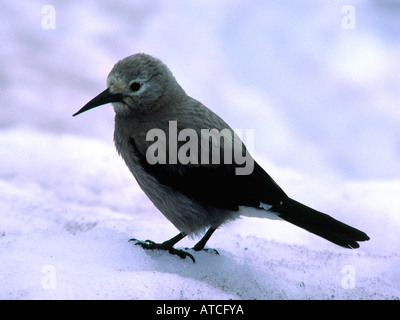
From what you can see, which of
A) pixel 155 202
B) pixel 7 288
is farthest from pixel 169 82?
pixel 7 288

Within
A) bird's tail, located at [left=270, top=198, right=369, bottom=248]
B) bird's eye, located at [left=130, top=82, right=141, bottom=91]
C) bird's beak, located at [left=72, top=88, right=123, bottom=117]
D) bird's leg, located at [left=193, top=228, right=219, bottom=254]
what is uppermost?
bird's eye, located at [left=130, top=82, right=141, bottom=91]

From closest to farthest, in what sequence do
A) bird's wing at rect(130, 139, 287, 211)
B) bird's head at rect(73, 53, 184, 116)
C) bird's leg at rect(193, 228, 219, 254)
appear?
bird's wing at rect(130, 139, 287, 211)
bird's head at rect(73, 53, 184, 116)
bird's leg at rect(193, 228, 219, 254)

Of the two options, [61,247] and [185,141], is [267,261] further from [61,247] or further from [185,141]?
[61,247]

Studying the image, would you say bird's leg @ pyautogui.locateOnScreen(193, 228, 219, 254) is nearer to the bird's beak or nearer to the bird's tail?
the bird's tail

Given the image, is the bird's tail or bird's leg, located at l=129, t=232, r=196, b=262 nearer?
the bird's tail

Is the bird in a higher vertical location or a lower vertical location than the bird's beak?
lower

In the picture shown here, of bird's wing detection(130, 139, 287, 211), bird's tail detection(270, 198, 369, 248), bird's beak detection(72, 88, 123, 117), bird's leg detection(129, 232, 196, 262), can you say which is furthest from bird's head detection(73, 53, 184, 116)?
bird's tail detection(270, 198, 369, 248)

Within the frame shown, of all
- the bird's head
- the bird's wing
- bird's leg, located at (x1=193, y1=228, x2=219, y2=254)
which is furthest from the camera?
bird's leg, located at (x1=193, y1=228, x2=219, y2=254)

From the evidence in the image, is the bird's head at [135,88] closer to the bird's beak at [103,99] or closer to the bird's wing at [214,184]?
the bird's beak at [103,99]

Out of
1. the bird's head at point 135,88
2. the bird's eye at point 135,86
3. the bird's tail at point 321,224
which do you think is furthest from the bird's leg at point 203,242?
the bird's eye at point 135,86
